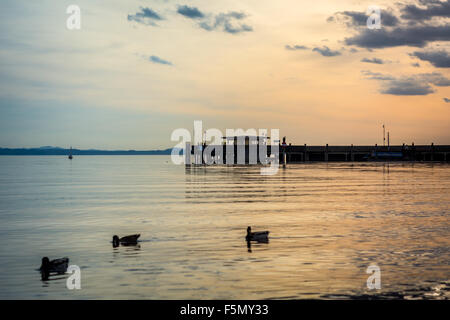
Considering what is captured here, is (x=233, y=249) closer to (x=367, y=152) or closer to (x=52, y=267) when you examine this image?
(x=52, y=267)

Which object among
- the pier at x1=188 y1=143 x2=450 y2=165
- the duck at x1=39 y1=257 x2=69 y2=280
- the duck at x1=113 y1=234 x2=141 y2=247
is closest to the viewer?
the duck at x1=39 y1=257 x2=69 y2=280

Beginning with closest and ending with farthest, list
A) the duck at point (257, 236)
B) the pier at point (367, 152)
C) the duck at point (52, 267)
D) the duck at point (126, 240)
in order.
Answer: the duck at point (52, 267)
the duck at point (257, 236)
the duck at point (126, 240)
the pier at point (367, 152)

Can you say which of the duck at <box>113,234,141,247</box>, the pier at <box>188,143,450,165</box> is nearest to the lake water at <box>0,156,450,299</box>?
the duck at <box>113,234,141,247</box>

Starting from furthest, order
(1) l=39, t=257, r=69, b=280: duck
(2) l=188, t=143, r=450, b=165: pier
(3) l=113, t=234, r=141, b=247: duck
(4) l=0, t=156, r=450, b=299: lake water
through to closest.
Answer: (2) l=188, t=143, r=450, b=165: pier, (3) l=113, t=234, r=141, b=247: duck, (1) l=39, t=257, r=69, b=280: duck, (4) l=0, t=156, r=450, b=299: lake water

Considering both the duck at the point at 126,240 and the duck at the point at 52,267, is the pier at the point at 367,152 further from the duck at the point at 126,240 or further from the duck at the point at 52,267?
the duck at the point at 52,267

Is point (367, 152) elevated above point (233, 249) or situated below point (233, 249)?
above

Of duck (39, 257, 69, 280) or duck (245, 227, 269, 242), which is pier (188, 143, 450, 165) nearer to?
duck (245, 227, 269, 242)

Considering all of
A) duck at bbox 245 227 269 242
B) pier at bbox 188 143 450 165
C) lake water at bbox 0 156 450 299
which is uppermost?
pier at bbox 188 143 450 165

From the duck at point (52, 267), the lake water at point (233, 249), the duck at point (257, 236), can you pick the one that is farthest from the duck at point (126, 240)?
the duck at point (257, 236)

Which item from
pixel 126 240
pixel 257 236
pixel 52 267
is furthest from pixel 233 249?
pixel 52 267

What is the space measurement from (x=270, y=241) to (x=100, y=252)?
8.79 meters

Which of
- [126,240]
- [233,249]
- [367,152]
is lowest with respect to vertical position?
[233,249]
